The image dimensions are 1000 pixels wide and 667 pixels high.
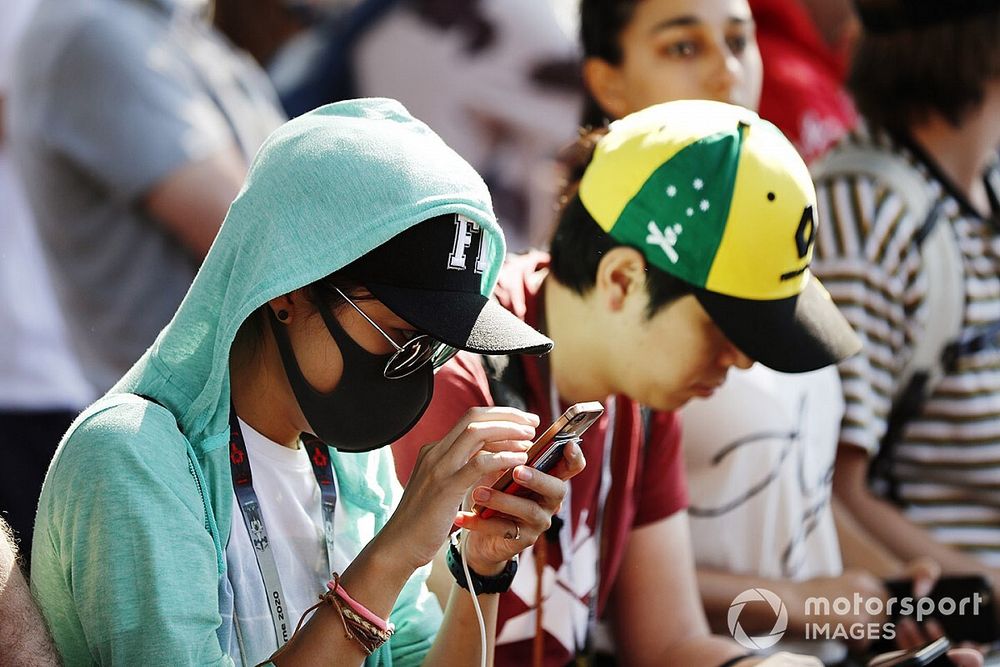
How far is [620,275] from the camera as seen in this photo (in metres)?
2.57

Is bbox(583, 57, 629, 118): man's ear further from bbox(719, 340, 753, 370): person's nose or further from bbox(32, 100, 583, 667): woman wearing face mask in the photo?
bbox(32, 100, 583, 667): woman wearing face mask

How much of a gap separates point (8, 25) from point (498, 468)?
2810 millimetres

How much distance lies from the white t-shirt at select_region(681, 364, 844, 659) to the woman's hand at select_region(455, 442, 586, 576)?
0.95 m

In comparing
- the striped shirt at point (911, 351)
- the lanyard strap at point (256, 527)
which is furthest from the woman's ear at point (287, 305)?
the striped shirt at point (911, 351)

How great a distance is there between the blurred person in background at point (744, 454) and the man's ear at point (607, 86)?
32mm

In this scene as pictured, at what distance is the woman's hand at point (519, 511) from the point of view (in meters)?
2.08

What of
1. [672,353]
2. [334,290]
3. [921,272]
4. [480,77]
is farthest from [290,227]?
[480,77]

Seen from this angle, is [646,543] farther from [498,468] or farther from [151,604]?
[151,604]

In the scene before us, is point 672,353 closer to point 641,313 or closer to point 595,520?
point 641,313

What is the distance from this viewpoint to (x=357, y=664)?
198cm

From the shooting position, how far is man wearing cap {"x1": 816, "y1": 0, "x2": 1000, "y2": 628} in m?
3.55

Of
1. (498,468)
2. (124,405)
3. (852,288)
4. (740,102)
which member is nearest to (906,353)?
(852,288)

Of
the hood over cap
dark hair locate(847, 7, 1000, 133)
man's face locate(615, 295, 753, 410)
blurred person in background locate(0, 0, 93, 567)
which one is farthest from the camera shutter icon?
blurred person in background locate(0, 0, 93, 567)

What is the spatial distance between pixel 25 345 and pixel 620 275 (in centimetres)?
216
